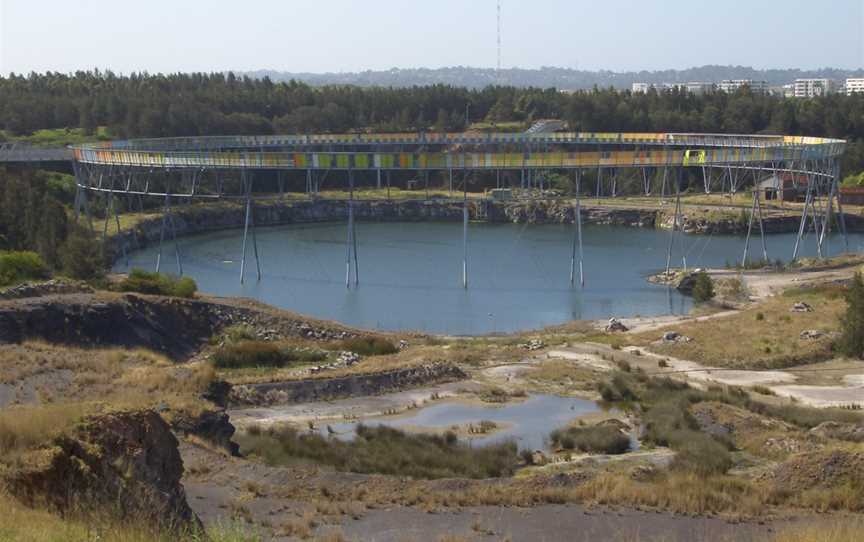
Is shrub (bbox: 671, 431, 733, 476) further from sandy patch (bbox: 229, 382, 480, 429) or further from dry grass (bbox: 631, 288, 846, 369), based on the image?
dry grass (bbox: 631, 288, 846, 369)

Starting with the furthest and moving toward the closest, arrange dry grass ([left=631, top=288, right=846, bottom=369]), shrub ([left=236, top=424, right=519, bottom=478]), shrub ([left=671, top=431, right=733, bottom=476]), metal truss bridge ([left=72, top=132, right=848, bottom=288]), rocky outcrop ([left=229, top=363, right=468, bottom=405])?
1. metal truss bridge ([left=72, top=132, right=848, bottom=288])
2. dry grass ([left=631, top=288, right=846, bottom=369])
3. rocky outcrop ([left=229, top=363, right=468, bottom=405])
4. shrub ([left=236, top=424, right=519, bottom=478])
5. shrub ([left=671, top=431, right=733, bottom=476])

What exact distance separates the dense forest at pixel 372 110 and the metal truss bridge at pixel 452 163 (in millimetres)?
6159

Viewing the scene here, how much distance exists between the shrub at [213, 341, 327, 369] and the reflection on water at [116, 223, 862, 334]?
8162 millimetres

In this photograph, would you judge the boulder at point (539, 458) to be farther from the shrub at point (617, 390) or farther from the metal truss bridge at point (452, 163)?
the metal truss bridge at point (452, 163)

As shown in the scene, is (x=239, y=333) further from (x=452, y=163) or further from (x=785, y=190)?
(x=785, y=190)

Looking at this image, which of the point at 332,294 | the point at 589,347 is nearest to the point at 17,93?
the point at 332,294

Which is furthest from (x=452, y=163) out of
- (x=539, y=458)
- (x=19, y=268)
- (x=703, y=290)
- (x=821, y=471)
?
(x=821, y=471)

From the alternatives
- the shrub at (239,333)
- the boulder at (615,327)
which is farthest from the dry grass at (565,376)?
the shrub at (239,333)

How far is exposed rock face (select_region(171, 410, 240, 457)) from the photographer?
16562 mm

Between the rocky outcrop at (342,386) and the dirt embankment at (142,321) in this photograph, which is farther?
the dirt embankment at (142,321)

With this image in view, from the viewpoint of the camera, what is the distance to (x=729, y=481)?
14930 millimetres

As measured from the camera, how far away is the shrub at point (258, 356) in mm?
25391

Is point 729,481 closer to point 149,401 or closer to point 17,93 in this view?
point 149,401

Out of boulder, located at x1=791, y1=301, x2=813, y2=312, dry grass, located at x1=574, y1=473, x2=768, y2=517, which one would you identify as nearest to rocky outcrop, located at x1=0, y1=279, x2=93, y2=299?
dry grass, located at x1=574, y1=473, x2=768, y2=517
